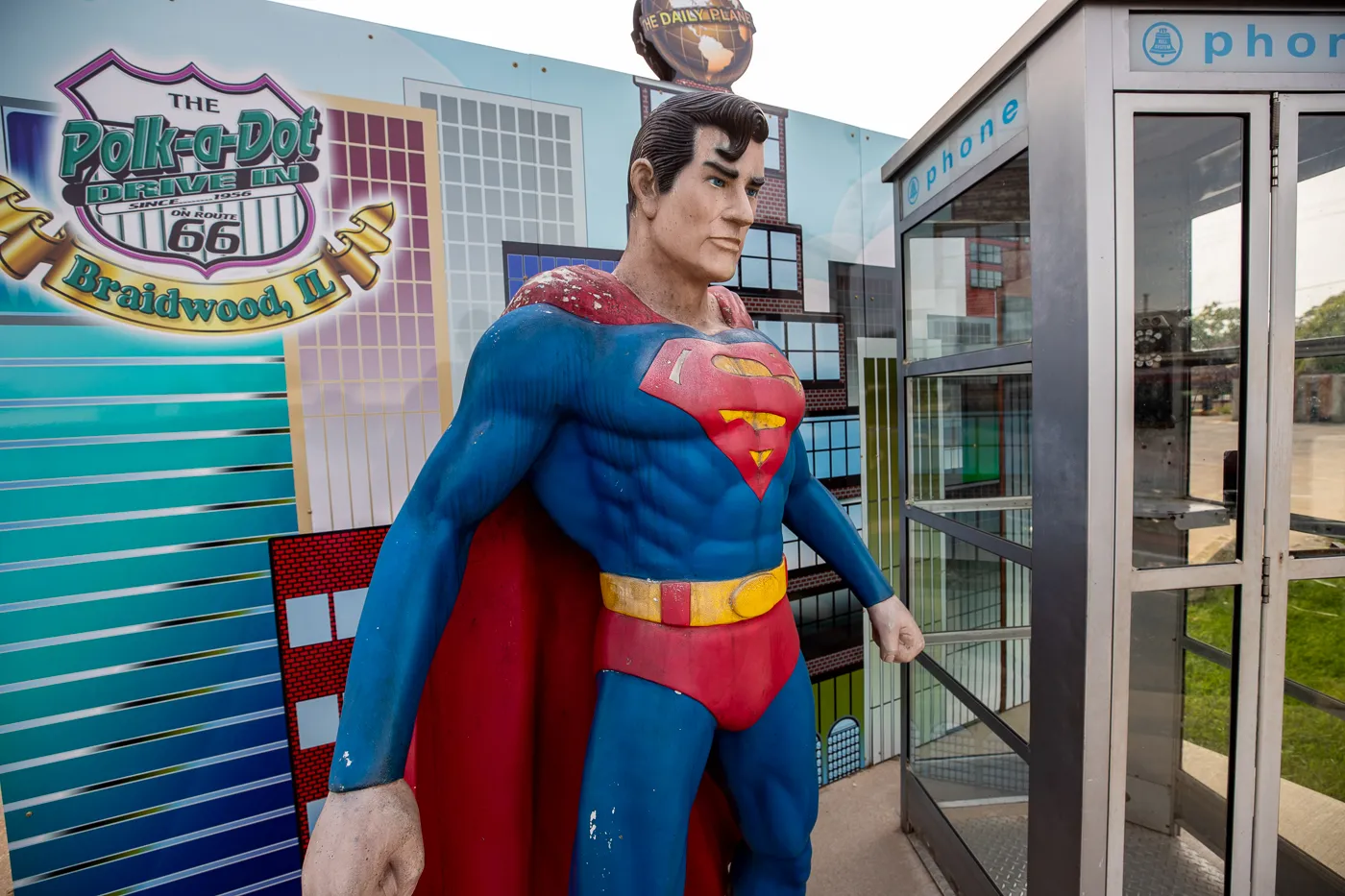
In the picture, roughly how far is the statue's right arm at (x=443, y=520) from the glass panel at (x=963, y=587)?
5.58ft

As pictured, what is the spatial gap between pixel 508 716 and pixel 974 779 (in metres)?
1.85

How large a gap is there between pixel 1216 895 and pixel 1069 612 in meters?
1.04

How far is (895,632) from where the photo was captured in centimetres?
118

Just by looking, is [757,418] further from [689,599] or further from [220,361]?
[220,361]

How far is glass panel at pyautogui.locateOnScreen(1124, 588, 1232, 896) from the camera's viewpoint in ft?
5.19

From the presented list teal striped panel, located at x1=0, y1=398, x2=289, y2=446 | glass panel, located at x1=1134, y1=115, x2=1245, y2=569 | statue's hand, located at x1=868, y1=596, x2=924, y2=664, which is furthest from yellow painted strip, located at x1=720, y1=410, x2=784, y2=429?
teal striped panel, located at x1=0, y1=398, x2=289, y2=446

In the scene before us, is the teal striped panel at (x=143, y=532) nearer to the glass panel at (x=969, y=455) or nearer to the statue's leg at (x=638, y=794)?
the statue's leg at (x=638, y=794)

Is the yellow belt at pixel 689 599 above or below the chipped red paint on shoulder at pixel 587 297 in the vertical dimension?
below

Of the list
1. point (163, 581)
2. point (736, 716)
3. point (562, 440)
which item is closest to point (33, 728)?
point (163, 581)

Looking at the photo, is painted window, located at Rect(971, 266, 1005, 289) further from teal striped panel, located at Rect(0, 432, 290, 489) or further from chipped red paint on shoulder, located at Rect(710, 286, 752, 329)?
teal striped panel, located at Rect(0, 432, 290, 489)

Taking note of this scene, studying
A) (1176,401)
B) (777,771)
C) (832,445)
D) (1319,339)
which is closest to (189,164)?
(777,771)

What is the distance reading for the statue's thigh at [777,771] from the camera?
95 cm

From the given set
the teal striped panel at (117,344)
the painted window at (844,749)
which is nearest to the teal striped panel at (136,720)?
the teal striped panel at (117,344)

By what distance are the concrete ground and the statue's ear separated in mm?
1929
